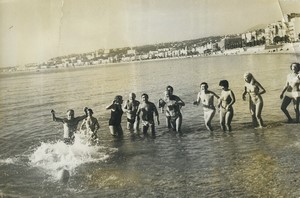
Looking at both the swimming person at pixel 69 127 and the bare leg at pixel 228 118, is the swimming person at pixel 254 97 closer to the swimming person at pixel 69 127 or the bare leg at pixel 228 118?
the bare leg at pixel 228 118

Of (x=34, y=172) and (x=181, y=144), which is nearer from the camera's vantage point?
(x=34, y=172)

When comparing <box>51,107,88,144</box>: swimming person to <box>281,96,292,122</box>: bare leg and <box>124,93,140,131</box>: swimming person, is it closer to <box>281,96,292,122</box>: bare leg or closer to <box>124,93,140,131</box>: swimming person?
<box>124,93,140,131</box>: swimming person

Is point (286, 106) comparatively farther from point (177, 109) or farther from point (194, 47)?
point (194, 47)

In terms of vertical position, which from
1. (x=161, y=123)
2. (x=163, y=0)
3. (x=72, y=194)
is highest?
(x=163, y=0)

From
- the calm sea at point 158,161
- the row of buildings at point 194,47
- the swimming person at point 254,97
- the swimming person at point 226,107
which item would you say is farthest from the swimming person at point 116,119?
the swimming person at point 254,97

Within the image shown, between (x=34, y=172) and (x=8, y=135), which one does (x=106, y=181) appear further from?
(x=8, y=135)

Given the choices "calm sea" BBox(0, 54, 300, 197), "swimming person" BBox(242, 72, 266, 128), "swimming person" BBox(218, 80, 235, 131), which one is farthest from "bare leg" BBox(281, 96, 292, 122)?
"swimming person" BBox(218, 80, 235, 131)

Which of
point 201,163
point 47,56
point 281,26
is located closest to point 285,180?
point 201,163

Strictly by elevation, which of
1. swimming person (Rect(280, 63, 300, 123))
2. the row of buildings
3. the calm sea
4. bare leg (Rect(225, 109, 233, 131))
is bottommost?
the calm sea
